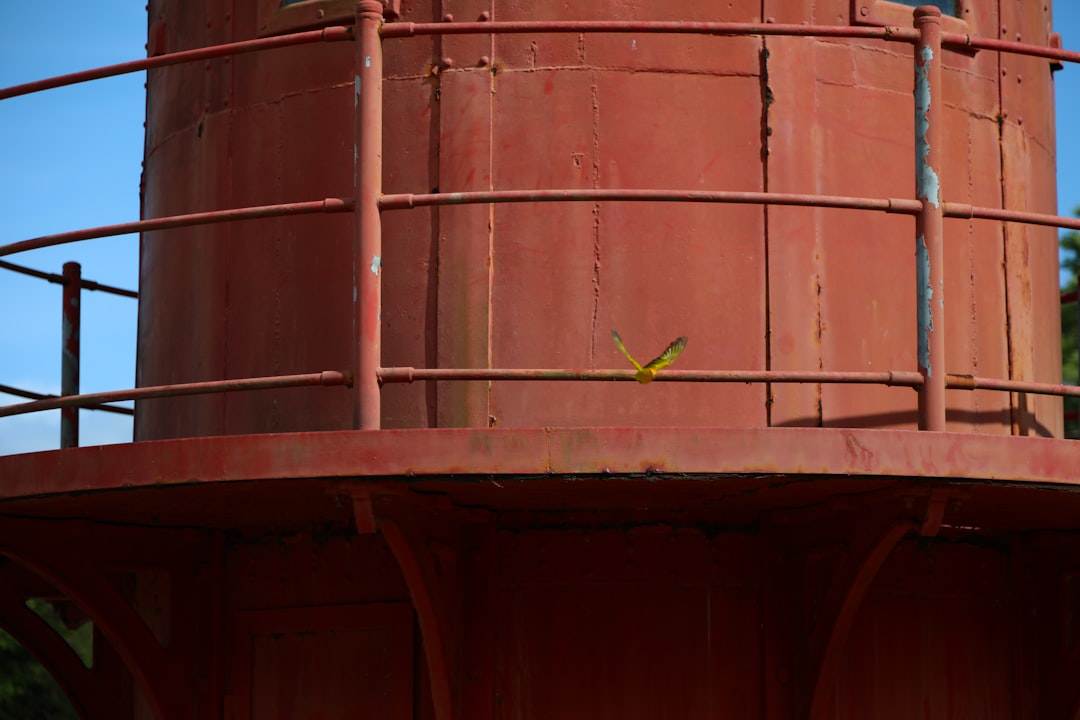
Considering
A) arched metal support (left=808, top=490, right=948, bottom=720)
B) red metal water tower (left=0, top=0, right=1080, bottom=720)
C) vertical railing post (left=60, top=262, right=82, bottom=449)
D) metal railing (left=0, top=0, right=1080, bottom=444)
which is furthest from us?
vertical railing post (left=60, top=262, right=82, bottom=449)

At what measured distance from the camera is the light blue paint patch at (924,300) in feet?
20.0

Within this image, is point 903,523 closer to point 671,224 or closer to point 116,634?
point 671,224

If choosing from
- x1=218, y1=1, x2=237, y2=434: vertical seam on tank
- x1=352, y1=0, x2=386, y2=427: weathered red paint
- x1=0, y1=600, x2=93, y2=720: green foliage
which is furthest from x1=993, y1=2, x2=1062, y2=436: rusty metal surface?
x1=0, y1=600, x2=93, y2=720: green foliage

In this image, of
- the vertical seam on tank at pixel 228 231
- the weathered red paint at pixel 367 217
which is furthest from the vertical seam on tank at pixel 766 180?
the vertical seam on tank at pixel 228 231

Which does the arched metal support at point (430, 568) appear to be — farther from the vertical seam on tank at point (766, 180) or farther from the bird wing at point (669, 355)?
the vertical seam on tank at point (766, 180)

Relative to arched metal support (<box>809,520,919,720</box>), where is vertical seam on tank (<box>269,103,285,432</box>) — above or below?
above

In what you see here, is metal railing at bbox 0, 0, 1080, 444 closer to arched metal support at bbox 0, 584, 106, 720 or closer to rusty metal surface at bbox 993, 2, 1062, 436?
rusty metal surface at bbox 993, 2, 1062, 436

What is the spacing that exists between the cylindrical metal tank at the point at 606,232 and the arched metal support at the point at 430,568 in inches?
19.4

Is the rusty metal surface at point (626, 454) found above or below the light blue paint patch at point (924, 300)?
below

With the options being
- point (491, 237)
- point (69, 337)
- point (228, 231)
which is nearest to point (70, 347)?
point (69, 337)

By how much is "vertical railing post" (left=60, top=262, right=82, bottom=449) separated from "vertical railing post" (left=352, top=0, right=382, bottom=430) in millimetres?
3121

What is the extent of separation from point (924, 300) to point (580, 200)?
1258mm

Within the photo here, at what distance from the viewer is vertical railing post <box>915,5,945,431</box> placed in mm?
6059

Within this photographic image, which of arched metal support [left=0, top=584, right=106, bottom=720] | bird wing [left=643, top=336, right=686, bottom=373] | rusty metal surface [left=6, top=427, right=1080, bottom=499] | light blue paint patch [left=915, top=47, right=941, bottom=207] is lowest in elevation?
arched metal support [left=0, top=584, right=106, bottom=720]
